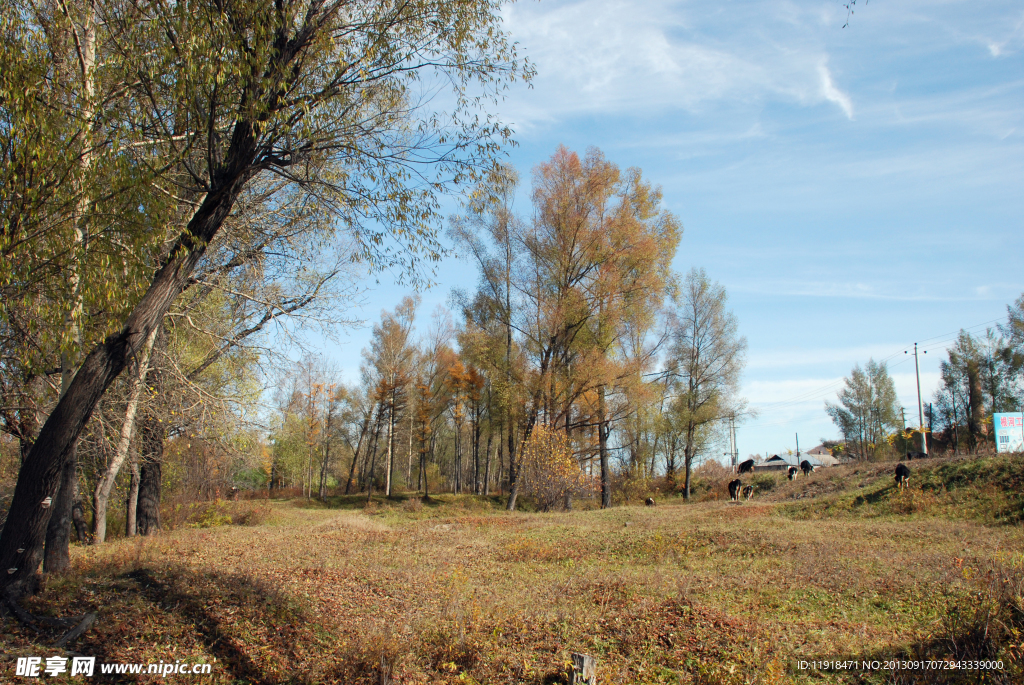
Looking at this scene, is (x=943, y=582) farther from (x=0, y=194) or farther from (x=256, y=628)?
(x=0, y=194)

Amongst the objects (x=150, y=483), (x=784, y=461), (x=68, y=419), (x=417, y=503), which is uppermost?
(x=68, y=419)

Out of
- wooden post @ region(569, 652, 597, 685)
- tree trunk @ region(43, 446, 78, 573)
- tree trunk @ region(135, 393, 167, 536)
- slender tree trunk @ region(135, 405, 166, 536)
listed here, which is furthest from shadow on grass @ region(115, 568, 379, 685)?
slender tree trunk @ region(135, 405, 166, 536)

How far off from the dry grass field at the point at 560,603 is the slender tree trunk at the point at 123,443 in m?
1.09

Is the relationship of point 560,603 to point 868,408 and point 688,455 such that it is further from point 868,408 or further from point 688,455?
point 868,408

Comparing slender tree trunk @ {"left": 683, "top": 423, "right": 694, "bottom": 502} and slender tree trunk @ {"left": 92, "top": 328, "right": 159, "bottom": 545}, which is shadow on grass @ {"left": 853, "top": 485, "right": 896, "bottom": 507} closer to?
Result: slender tree trunk @ {"left": 683, "top": 423, "right": 694, "bottom": 502}

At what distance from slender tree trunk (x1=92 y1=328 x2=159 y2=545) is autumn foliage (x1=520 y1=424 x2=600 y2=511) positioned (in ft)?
40.2

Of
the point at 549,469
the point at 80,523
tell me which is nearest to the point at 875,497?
the point at 549,469

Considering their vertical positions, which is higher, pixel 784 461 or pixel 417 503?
pixel 784 461

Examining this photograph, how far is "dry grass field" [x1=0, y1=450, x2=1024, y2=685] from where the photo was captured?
5.02m

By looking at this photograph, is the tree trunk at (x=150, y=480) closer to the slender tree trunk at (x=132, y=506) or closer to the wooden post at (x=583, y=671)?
the slender tree trunk at (x=132, y=506)

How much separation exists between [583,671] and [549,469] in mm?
15238

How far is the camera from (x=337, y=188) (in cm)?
664

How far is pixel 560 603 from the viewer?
7094mm

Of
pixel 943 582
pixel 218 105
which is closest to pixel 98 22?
pixel 218 105
